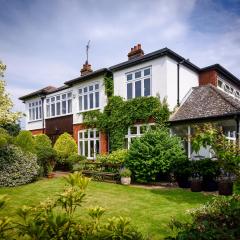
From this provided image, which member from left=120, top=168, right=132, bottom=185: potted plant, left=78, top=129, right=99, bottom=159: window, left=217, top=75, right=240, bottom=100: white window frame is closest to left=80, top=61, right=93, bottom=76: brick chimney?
left=78, top=129, right=99, bottom=159: window

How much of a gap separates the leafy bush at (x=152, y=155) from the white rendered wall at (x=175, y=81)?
3.57m

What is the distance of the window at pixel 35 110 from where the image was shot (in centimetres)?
3026

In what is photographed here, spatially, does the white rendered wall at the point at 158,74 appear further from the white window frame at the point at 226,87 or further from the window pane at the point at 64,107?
the window pane at the point at 64,107

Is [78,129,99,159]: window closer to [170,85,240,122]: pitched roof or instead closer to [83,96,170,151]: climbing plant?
[83,96,170,151]: climbing plant

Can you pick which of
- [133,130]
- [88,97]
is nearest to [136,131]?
[133,130]

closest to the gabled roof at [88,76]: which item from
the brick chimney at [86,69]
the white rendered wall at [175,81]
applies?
the brick chimney at [86,69]

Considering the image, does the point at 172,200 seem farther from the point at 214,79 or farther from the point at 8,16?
the point at 214,79

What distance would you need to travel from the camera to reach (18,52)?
11375mm

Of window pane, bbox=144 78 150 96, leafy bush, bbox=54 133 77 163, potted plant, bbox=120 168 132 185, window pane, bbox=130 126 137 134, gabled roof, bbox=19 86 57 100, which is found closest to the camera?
potted plant, bbox=120 168 132 185

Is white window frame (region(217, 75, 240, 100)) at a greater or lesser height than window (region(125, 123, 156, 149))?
greater

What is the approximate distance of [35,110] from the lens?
31078 mm

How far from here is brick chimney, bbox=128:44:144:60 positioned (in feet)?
66.9

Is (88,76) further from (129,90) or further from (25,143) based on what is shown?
(25,143)

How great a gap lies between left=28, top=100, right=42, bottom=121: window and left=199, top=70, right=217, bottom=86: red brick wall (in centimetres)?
1812
